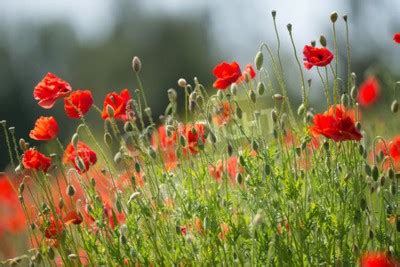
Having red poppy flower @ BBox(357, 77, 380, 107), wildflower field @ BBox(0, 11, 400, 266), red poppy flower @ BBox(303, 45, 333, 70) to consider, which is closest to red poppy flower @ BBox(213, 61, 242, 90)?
wildflower field @ BBox(0, 11, 400, 266)

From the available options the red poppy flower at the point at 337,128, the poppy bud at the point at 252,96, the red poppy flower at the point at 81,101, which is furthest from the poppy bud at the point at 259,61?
the red poppy flower at the point at 81,101

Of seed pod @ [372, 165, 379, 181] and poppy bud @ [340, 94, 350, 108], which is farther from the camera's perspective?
poppy bud @ [340, 94, 350, 108]

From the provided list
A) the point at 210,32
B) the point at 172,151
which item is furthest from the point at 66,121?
the point at 172,151

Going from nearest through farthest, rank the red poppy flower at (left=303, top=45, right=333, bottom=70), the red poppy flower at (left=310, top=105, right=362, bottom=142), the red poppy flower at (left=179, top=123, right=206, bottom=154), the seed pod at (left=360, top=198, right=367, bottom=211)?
the red poppy flower at (left=310, top=105, right=362, bottom=142)
the seed pod at (left=360, top=198, right=367, bottom=211)
the red poppy flower at (left=303, top=45, right=333, bottom=70)
the red poppy flower at (left=179, top=123, right=206, bottom=154)

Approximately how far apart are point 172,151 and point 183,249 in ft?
4.47

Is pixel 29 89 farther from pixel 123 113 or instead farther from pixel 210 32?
pixel 123 113

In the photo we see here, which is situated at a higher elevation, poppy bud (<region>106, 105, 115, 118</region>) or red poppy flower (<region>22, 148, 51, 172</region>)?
poppy bud (<region>106, 105, 115, 118</region>)

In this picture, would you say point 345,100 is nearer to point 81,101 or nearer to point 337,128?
point 337,128

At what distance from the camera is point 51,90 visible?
380 centimetres

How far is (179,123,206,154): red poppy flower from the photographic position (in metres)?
3.84

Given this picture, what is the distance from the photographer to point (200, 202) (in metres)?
3.68

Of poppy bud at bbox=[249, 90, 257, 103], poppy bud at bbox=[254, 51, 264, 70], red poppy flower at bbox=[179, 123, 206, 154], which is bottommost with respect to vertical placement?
red poppy flower at bbox=[179, 123, 206, 154]

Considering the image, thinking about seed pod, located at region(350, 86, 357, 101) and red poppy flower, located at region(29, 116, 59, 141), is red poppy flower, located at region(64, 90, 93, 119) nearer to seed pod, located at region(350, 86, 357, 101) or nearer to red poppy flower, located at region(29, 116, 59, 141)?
red poppy flower, located at region(29, 116, 59, 141)

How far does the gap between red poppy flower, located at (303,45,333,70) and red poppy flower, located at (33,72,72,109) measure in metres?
0.93
